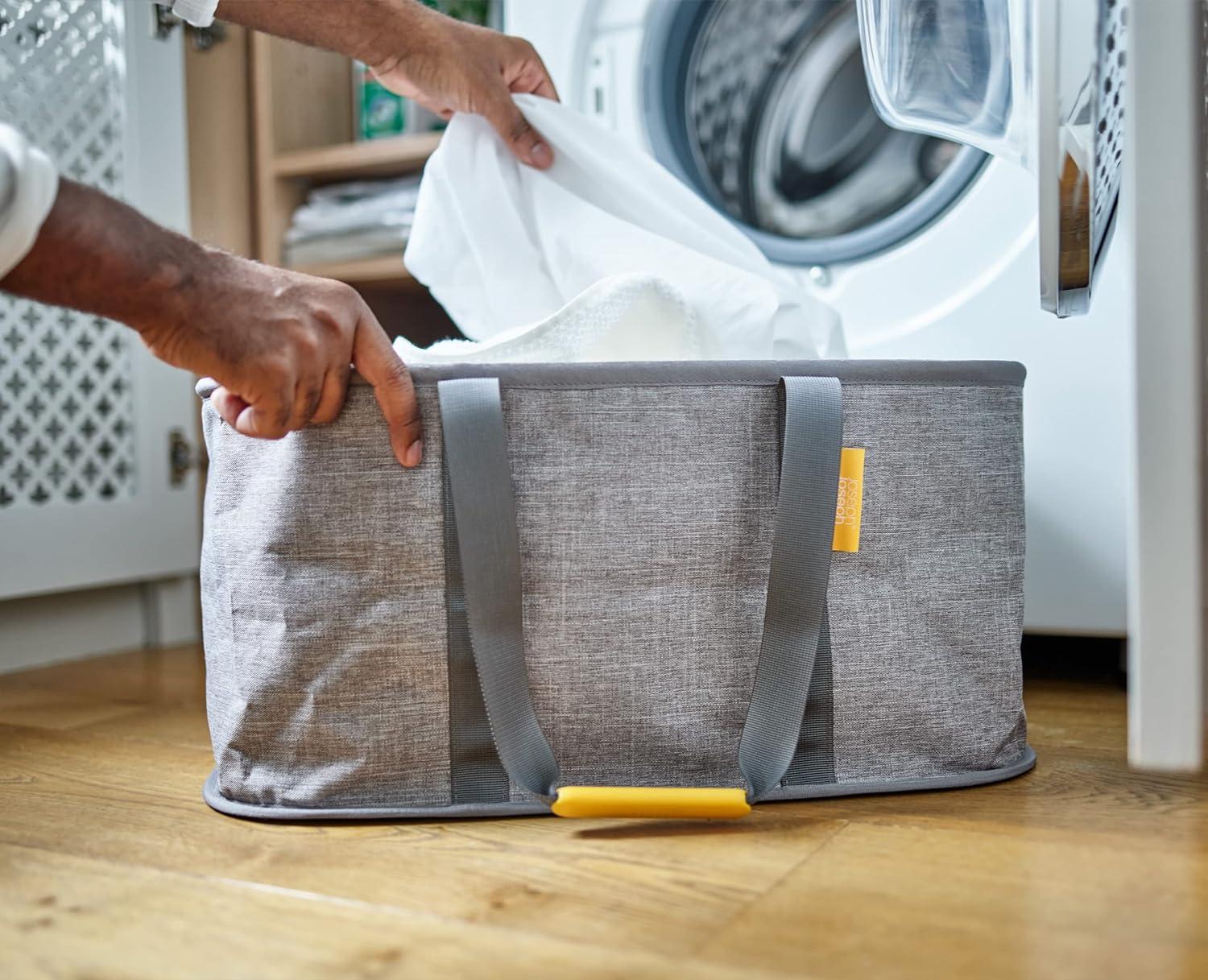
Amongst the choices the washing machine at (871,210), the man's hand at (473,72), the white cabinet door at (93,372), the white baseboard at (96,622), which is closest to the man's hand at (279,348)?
the man's hand at (473,72)

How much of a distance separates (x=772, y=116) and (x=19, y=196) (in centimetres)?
85

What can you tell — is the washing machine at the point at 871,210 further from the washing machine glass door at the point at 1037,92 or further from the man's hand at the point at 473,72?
the man's hand at the point at 473,72

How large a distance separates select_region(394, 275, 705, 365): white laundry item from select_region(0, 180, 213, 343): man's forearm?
0.18m

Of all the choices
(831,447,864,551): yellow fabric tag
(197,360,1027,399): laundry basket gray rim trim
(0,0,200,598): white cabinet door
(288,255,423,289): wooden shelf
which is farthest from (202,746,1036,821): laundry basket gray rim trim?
(288,255,423,289): wooden shelf

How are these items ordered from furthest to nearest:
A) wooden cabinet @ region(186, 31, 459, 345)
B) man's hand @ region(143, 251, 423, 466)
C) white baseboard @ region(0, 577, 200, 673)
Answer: wooden cabinet @ region(186, 31, 459, 345) → white baseboard @ region(0, 577, 200, 673) → man's hand @ region(143, 251, 423, 466)

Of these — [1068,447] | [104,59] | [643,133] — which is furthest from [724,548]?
[104,59]

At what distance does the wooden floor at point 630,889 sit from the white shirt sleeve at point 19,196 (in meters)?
0.33

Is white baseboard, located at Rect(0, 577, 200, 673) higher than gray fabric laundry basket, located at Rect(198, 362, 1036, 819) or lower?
lower

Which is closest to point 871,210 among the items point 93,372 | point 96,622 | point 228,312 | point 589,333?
point 589,333

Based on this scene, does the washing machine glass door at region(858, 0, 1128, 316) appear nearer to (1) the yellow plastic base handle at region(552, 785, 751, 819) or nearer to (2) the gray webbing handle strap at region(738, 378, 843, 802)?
(2) the gray webbing handle strap at region(738, 378, 843, 802)

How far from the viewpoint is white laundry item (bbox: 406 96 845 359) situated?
918 millimetres

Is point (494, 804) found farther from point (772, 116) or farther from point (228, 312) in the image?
point (772, 116)

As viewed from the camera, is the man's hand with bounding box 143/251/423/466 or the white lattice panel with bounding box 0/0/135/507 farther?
Answer: the white lattice panel with bounding box 0/0/135/507

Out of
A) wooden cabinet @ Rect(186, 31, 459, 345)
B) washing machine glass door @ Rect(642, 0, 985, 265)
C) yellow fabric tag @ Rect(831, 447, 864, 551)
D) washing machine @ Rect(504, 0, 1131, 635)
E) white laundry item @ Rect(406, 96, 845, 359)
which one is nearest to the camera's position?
yellow fabric tag @ Rect(831, 447, 864, 551)
